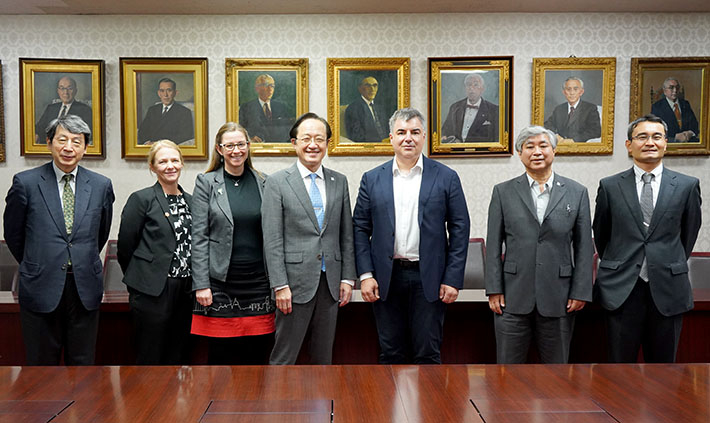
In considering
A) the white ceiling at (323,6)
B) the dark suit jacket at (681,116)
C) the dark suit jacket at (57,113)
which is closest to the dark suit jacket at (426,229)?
the white ceiling at (323,6)

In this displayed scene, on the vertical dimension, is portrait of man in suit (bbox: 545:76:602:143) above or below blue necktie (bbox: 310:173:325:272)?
above

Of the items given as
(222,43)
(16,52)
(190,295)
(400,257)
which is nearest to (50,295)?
(190,295)

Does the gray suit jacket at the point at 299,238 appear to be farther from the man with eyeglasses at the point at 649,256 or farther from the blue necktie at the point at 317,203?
the man with eyeglasses at the point at 649,256

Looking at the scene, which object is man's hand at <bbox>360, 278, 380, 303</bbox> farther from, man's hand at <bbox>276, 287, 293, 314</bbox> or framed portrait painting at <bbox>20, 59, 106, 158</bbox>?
framed portrait painting at <bbox>20, 59, 106, 158</bbox>

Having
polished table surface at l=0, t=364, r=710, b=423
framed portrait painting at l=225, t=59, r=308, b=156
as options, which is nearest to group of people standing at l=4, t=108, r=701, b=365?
polished table surface at l=0, t=364, r=710, b=423

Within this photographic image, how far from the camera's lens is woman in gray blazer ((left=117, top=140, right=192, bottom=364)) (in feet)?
8.76

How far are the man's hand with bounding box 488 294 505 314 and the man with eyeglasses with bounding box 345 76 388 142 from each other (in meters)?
2.30

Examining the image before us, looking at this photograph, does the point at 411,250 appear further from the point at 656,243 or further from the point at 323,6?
the point at 323,6

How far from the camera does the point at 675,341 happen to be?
2674 mm

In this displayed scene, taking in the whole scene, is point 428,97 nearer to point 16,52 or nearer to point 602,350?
point 602,350

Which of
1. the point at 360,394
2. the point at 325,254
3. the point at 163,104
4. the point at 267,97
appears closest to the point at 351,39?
the point at 267,97

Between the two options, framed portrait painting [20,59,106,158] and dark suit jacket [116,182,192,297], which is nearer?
dark suit jacket [116,182,192,297]

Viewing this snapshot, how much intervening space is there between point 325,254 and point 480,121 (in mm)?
2563

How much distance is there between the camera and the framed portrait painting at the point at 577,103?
4680 mm
